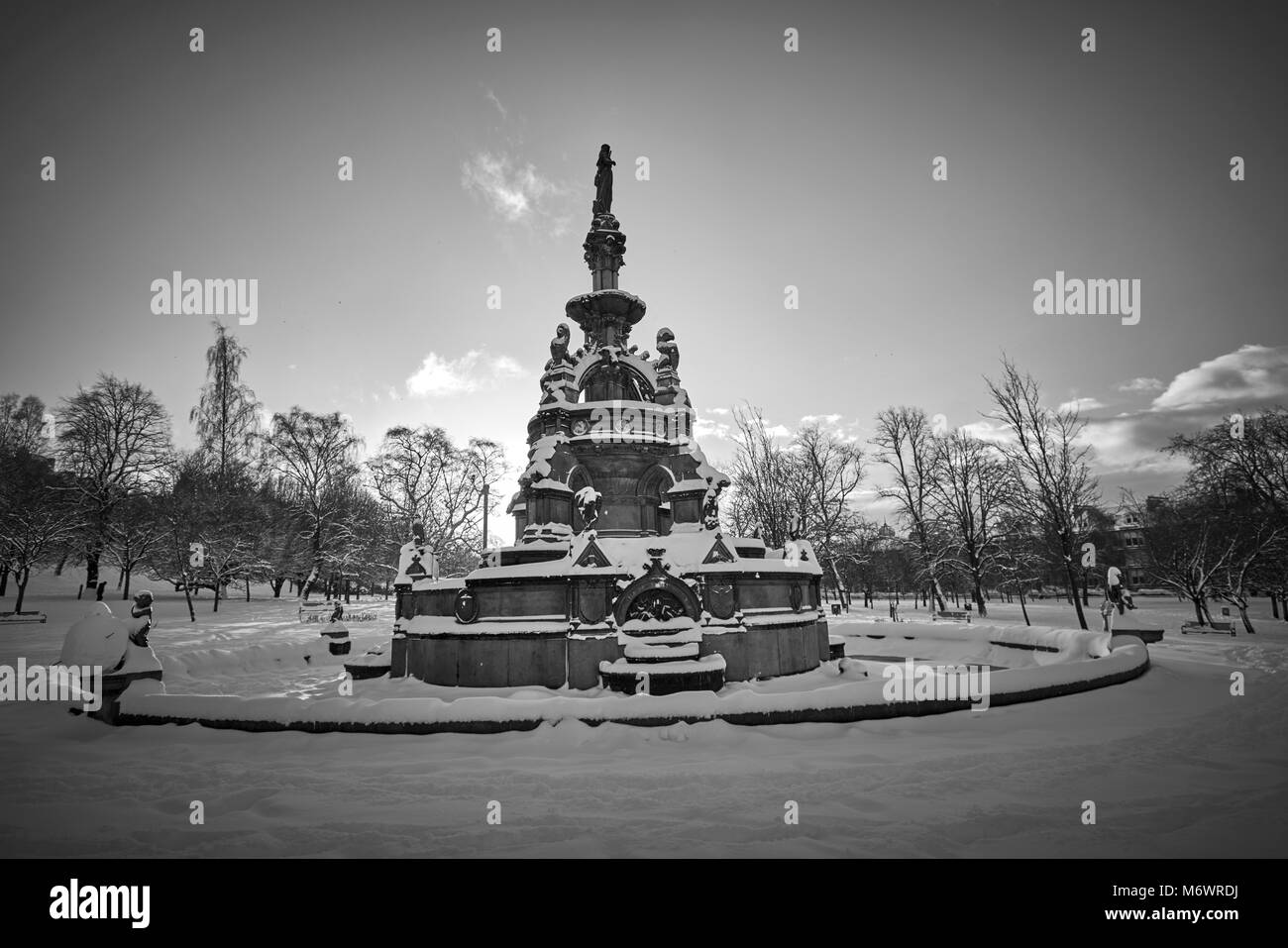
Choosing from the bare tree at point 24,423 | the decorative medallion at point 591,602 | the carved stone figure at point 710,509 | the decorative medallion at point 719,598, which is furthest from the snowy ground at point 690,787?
the bare tree at point 24,423

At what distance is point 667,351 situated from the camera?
60.6 ft

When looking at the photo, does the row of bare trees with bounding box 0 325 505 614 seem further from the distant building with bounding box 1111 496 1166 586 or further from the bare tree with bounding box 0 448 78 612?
the distant building with bounding box 1111 496 1166 586

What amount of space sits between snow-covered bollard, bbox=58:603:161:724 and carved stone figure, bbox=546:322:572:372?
38.3ft

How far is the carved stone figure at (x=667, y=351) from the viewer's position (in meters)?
18.2

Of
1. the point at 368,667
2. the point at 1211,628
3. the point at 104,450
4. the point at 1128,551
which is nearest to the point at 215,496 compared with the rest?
the point at 104,450

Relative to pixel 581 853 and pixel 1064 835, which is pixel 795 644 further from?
pixel 581 853

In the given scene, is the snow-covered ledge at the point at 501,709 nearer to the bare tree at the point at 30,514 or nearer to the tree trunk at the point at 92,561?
the bare tree at the point at 30,514

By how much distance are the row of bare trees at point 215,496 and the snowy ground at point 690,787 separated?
2901cm

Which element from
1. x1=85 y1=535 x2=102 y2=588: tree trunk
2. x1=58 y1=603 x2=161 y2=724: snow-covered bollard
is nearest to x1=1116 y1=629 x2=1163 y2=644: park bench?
x1=58 y1=603 x2=161 y2=724: snow-covered bollard

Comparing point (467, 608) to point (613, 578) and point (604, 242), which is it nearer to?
point (613, 578)

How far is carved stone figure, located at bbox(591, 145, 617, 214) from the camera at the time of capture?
1902 cm
